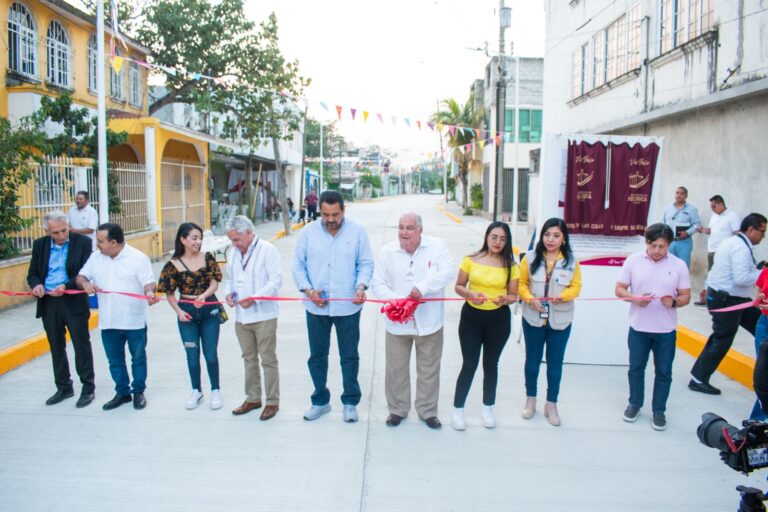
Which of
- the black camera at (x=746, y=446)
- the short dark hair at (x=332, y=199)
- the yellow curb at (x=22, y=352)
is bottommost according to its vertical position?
the yellow curb at (x=22, y=352)

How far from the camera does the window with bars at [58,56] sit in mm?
14773

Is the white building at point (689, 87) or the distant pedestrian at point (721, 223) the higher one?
the white building at point (689, 87)

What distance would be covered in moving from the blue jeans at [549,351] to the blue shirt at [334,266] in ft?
4.74

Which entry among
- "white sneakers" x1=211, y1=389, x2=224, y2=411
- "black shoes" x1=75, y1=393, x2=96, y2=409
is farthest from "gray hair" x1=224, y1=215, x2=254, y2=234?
"black shoes" x1=75, y1=393, x2=96, y2=409

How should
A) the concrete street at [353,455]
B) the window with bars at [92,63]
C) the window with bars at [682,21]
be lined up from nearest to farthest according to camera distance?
the concrete street at [353,455]
the window with bars at [682,21]
the window with bars at [92,63]

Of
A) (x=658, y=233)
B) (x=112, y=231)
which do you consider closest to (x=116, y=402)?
(x=112, y=231)

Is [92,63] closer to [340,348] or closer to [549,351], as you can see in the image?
[340,348]

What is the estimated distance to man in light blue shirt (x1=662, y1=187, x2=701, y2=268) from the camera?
9594 mm

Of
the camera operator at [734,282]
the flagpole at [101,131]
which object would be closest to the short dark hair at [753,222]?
the camera operator at [734,282]

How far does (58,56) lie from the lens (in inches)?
593

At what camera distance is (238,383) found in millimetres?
6270

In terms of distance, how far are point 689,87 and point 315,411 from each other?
28.6 ft

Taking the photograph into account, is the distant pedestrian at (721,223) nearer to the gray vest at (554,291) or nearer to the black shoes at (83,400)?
the gray vest at (554,291)

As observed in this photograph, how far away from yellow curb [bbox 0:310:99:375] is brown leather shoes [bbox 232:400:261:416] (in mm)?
2697
